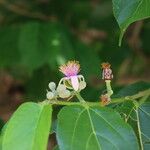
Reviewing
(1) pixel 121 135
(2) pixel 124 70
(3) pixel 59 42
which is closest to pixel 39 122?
(1) pixel 121 135

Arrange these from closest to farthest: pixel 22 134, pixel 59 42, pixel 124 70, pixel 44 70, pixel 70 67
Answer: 1. pixel 22 134
2. pixel 70 67
3. pixel 59 42
4. pixel 44 70
5. pixel 124 70

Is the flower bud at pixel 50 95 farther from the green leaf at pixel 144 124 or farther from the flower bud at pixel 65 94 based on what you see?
the green leaf at pixel 144 124

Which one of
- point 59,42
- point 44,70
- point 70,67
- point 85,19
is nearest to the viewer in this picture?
point 70,67

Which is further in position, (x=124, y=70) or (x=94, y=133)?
(x=124, y=70)

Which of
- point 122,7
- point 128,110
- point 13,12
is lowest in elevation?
point 128,110

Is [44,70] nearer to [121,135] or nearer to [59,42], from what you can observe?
[59,42]

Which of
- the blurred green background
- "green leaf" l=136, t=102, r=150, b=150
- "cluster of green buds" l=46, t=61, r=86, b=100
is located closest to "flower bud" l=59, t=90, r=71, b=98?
"cluster of green buds" l=46, t=61, r=86, b=100
